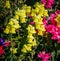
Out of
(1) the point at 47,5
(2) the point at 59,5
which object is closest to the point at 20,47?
(1) the point at 47,5

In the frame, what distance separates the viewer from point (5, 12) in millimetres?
4824

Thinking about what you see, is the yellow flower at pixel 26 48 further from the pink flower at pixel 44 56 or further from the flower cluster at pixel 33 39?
the pink flower at pixel 44 56

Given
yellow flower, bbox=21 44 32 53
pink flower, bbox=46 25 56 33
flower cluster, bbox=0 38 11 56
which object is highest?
pink flower, bbox=46 25 56 33

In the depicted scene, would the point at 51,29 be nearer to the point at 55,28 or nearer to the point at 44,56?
the point at 55,28

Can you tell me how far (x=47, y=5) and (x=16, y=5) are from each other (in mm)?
606

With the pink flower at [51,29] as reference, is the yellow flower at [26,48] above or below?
below

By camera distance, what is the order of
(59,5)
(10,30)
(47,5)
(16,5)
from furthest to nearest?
(59,5)
(16,5)
(47,5)
(10,30)

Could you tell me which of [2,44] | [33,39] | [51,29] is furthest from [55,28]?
[2,44]

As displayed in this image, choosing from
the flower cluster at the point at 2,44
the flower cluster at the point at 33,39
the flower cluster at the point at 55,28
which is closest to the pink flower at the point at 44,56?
the flower cluster at the point at 33,39

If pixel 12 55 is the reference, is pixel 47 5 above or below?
above

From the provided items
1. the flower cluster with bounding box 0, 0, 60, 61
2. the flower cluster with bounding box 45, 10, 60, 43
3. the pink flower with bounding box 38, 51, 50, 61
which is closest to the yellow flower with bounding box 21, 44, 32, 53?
the flower cluster with bounding box 0, 0, 60, 61

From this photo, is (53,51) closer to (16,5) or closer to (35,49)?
(35,49)

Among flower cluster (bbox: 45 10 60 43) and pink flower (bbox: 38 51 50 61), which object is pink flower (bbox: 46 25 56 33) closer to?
flower cluster (bbox: 45 10 60 43)

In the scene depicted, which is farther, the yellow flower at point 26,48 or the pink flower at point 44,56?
the pink flower at point 44,56
